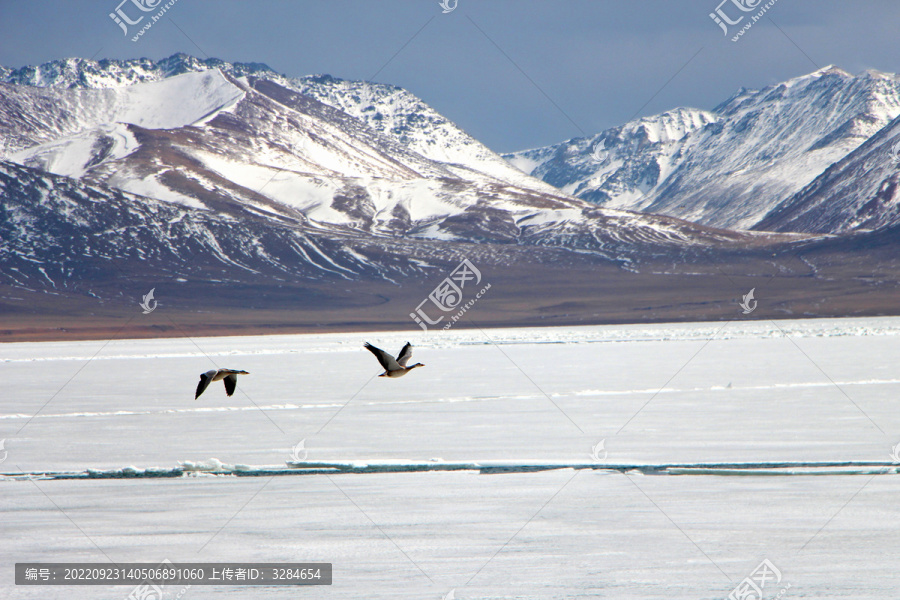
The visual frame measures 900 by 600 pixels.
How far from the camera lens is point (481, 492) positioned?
53.9 feet

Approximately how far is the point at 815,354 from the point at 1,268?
585 ft

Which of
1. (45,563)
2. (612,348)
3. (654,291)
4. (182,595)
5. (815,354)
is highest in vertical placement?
(654,291)

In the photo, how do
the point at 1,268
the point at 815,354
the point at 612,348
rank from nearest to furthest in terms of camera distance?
the point at 815,354, the point at 612,348, the point at 1,268

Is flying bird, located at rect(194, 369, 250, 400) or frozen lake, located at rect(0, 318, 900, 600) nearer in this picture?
flying bird, located at rect(194, 369, 250, 400)

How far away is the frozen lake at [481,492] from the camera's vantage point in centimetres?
1184

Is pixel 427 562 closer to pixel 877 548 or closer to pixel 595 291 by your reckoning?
pixel 877 548

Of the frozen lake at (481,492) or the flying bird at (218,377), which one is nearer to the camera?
the flying bird at (218,377)

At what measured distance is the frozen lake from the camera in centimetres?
1184

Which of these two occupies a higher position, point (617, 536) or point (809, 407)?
point (809, 407)

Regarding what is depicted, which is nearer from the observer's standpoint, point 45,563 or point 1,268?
point 45,563

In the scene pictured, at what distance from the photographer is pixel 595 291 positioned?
185 meters

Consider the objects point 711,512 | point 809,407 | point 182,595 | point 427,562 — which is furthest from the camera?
point 809,407

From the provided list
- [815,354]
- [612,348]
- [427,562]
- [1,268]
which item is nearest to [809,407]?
[427,562]

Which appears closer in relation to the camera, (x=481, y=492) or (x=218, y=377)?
(x=218, y=377)
